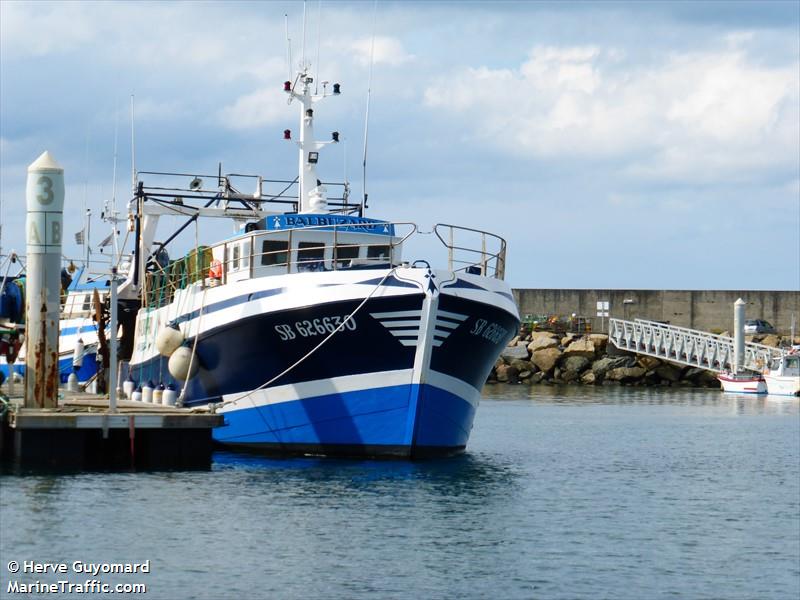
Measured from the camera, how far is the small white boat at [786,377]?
5881 cm

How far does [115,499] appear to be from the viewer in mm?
20219

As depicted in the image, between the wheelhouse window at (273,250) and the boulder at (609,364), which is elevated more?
the wheelhouse window at (273,250)

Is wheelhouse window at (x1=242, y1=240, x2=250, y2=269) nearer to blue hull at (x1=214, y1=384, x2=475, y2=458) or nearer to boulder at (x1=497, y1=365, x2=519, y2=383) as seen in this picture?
blue hull at (x1=214, y1=384, x2=475, y2=458)

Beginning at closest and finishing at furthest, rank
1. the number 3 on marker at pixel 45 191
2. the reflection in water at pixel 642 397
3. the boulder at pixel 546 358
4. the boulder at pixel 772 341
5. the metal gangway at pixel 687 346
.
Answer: the number 3 on marker at pixel 45 191, the reflection in water at pixel 642 397, the metal gangway at pixel 687 346, the boulder at pixel 546 358, the boulder at pixel 772 341

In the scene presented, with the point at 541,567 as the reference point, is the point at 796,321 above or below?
above

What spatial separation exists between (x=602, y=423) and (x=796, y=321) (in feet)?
114

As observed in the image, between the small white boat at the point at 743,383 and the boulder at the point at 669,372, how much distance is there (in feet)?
17.1

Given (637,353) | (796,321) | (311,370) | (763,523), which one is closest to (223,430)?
(311,370)

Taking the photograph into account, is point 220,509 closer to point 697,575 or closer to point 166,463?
point 166,463

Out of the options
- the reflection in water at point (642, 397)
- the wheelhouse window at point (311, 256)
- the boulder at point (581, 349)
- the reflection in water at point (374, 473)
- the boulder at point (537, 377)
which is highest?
the wheelhouse window at point (311, 256)

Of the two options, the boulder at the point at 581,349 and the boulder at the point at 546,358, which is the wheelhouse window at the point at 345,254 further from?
the boulder at the point at 581,349

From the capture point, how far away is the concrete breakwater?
217ft

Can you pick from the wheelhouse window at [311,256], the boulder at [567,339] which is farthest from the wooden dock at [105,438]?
the boulder at [567,339]

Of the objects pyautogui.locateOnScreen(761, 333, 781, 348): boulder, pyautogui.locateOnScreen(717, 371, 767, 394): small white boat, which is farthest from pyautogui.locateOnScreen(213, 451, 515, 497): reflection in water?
pyautogui.locateOnScreen(761, 333, 781, 348): boulder
